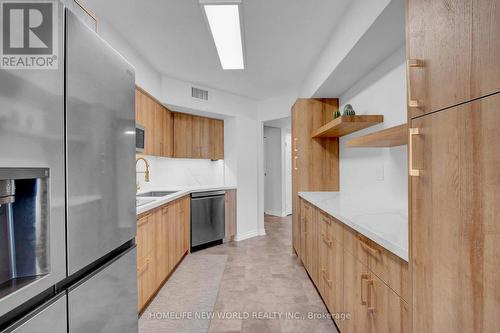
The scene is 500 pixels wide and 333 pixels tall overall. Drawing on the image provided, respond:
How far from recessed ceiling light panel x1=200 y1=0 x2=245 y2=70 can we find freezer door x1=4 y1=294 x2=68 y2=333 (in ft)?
5.99

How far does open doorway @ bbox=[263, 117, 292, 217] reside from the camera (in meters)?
6.00

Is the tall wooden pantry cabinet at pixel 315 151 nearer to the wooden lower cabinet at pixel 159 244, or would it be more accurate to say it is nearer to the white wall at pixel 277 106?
the white wall at pixel 277 106

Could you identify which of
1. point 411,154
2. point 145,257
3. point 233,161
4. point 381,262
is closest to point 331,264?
point 381,262

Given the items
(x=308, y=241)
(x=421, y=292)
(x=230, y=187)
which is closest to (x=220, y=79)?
(x=230, y=187)

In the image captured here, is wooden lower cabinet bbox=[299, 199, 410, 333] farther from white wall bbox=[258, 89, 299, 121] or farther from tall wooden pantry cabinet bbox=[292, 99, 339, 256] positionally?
white wall bbox=[258, 89, 299, 121]

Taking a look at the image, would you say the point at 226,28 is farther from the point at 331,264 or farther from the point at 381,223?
the point at 331,264

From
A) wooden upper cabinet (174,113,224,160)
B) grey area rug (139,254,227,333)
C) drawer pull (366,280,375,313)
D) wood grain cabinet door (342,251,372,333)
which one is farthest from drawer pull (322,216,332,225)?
wooden upper cabinet (174,113,224,160)

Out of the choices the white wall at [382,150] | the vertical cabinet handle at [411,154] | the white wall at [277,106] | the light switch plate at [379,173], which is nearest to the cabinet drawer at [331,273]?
the white wall at [382,150]

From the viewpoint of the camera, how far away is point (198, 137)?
3.97 m

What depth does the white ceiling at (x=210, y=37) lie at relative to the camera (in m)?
1.90

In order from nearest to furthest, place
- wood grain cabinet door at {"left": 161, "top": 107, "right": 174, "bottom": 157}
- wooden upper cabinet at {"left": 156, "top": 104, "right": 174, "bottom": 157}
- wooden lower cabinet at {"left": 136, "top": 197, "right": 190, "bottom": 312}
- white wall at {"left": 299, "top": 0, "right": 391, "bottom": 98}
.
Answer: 1. white wall at {"left": 299, "top": 0, "right": 391, "bottom": 98}
2. wooden lower cabinet at {"left": 136, "top": 197, "right": 190, "bottom": 312}
3. wooden upper cabinet at {"left": 156, "top": 104, "right": 174, "bottom": 157}
4. wood grain cabinet door at {"left": 161, "top": 107, "right": 174, "bottom": 157}

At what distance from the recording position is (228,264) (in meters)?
3.08

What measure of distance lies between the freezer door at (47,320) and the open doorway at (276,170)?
5443 millimetres

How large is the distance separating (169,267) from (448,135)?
2.79m
